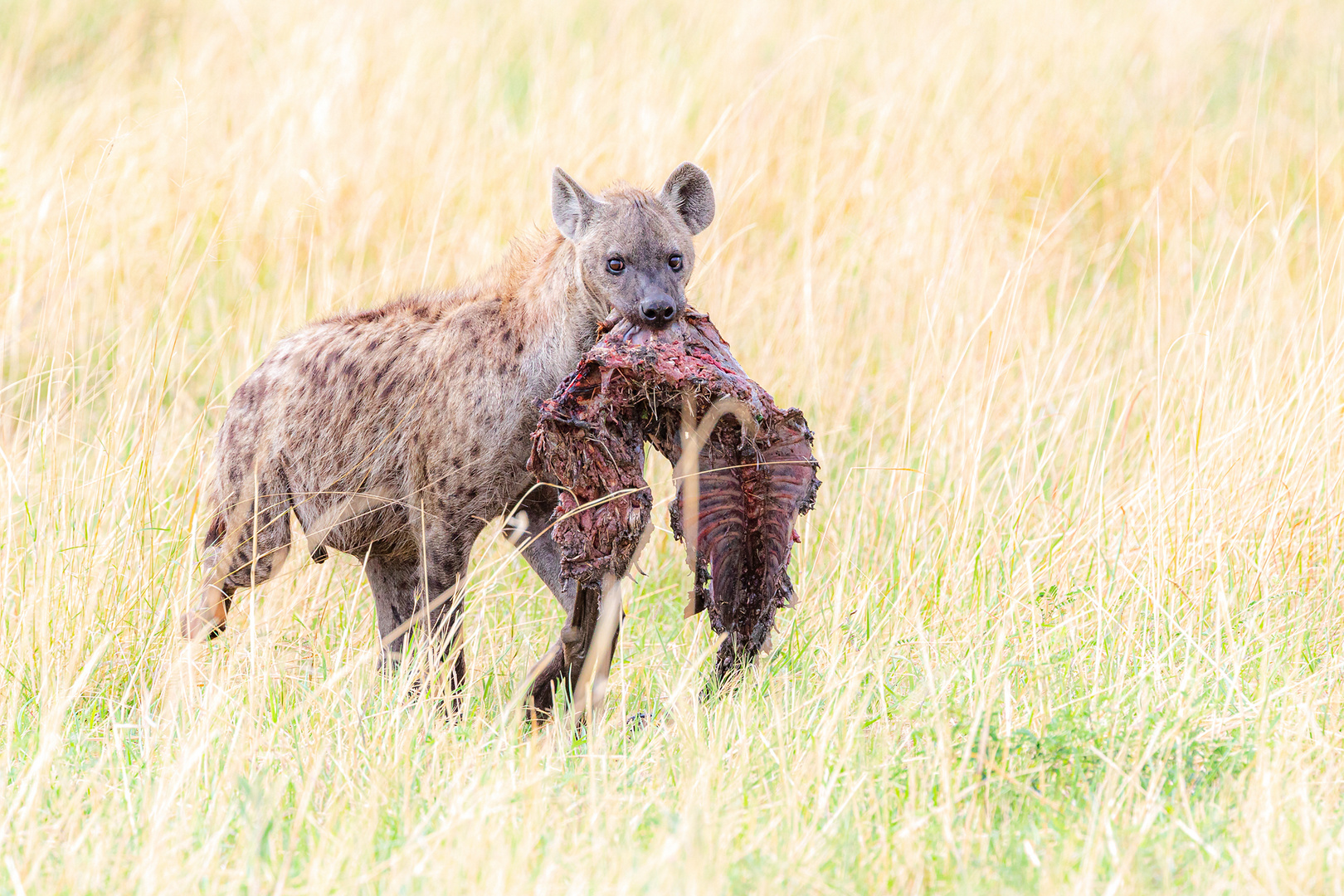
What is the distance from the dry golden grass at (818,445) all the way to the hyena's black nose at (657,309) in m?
0.88

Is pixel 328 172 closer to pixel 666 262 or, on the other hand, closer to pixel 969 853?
pixel 666 262

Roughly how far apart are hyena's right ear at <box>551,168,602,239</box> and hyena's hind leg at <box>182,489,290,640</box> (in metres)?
1.26

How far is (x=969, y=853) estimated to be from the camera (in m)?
2.87

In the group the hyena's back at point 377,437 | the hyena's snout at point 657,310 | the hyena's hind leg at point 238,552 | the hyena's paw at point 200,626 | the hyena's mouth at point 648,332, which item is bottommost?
the hyena's paw at point 200,626

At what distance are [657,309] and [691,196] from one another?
78cm

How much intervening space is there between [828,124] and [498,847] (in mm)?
5618

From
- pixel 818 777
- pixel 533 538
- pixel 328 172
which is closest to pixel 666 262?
pixel 533 538

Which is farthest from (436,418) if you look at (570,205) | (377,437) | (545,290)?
(570,205)

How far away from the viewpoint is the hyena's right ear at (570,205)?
425 cm

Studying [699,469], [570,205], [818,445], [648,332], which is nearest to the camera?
[699,469]

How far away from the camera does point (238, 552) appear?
4.65 metres

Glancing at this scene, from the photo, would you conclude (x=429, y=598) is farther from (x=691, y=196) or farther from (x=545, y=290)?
(x=691, y=196)

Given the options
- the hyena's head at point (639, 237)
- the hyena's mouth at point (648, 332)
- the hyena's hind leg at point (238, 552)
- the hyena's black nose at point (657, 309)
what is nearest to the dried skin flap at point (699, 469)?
the hyena's mouth at point (648, 332)

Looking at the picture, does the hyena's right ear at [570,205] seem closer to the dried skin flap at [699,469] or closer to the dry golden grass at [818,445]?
the dried skin flap at [699,469]
